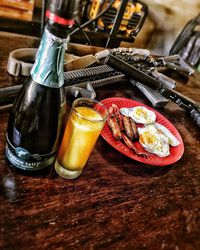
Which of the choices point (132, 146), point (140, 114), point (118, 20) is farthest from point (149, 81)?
point (118, 20)

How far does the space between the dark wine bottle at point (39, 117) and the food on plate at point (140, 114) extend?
0.41 metres

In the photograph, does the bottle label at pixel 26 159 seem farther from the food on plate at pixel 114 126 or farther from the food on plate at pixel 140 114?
the food on plate at pixel 140 114

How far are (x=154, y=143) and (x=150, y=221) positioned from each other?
0.30 m

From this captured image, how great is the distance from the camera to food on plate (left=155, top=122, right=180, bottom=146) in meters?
0.96

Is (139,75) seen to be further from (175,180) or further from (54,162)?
(54,162)

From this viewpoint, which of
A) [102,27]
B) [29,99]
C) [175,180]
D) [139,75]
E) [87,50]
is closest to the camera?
[29,99]

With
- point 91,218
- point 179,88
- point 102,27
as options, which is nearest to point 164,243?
point 91,218

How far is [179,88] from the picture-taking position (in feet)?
5.03

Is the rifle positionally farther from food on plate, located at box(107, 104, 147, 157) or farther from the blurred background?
the blurred background

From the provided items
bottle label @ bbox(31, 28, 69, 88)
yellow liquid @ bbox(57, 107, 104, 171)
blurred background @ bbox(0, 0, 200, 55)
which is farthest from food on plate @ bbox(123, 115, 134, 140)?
blurred background @ bbox(0, 0, 200, 55)

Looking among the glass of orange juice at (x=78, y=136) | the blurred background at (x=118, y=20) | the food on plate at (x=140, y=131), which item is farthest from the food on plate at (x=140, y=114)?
the blurred background at (x=118, y=20)

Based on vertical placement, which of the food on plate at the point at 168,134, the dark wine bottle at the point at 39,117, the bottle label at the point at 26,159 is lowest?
the food on plate at the point at 168,134

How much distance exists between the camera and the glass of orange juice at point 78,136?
2.05ft

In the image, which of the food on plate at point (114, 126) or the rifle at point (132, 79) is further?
the rifle at point (132, 79)
